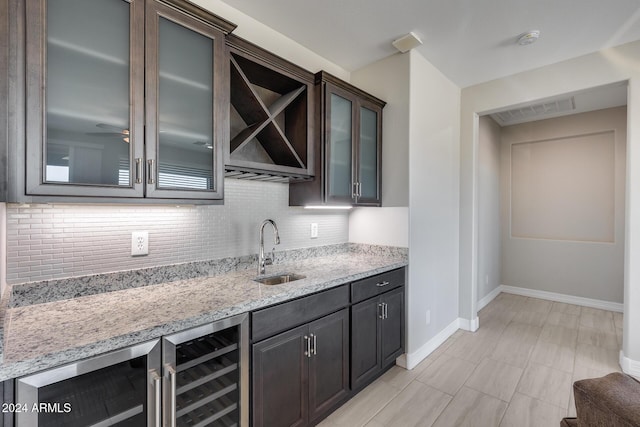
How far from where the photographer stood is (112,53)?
1.27 m

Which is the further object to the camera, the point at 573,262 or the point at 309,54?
the point at 573,262

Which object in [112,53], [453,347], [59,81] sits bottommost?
[453,347]

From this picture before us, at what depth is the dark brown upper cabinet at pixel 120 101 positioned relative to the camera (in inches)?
43.3

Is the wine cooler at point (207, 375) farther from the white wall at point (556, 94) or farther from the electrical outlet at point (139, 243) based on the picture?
the white wall at point (556, 94)

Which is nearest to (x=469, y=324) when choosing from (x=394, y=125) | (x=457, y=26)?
(x=394, y=125)

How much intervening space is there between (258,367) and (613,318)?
4.56 m

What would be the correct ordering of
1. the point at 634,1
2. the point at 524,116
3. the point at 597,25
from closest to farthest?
the point at 634,1 → the point at 597,25 → the point at 524,116

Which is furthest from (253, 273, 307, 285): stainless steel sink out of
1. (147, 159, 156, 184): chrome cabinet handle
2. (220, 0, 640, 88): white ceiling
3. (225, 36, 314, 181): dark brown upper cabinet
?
(220, 0, 640, 88): white ceiling

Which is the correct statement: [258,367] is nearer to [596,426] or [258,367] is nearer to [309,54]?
[596,426]

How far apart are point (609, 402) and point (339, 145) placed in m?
1.94

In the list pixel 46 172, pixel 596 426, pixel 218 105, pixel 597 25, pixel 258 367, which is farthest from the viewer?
pixel 597 25

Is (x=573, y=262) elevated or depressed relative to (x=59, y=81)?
depressed

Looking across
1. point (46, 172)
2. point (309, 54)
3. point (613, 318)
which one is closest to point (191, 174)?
point (46, 172)

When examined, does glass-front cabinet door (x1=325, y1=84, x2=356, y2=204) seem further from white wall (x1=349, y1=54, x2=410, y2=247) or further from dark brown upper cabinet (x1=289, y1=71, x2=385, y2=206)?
white wall (x1=349, y1=54, x2=410, y2=247)
